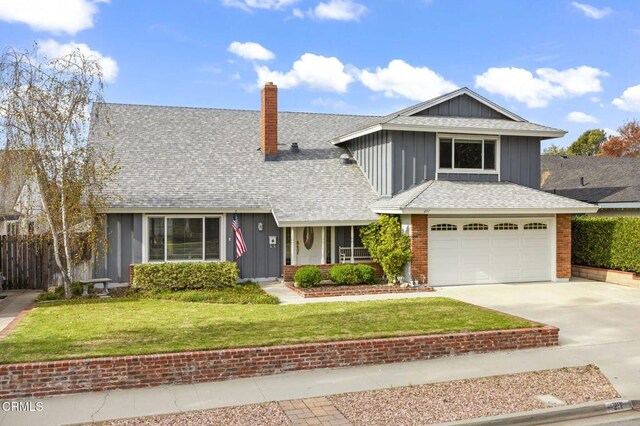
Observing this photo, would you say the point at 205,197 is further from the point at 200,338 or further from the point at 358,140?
the point at 200,338

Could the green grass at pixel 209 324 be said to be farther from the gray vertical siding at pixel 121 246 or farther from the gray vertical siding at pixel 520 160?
the gray vertical siding at pixel 520 160

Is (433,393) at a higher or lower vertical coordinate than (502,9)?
lower

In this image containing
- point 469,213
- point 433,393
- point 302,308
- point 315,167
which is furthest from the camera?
point 315,167

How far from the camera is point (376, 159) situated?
19.5 m

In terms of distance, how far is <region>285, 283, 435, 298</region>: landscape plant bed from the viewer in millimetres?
15211

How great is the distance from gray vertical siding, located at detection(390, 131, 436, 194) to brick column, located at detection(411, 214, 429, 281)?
2.15 metres

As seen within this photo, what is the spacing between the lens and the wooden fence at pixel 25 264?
653 inches

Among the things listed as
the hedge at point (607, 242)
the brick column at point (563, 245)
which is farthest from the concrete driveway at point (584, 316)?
the hedge at point (607, 242)

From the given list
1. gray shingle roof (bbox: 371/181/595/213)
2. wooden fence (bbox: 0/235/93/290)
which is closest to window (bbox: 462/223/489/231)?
gray shingle roof (bbox: 371/181/595/213)

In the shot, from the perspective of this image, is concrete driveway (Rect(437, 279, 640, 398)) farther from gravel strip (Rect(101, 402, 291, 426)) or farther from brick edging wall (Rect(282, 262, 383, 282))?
gravel strip (Rect(101, 402, 291, 426))

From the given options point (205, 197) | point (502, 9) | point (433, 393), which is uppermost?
point (502, 9)

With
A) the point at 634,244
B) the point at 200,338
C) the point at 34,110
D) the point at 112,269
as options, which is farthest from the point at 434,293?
the point at 34,110

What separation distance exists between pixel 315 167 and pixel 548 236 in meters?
8.57

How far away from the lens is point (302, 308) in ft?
42.1
